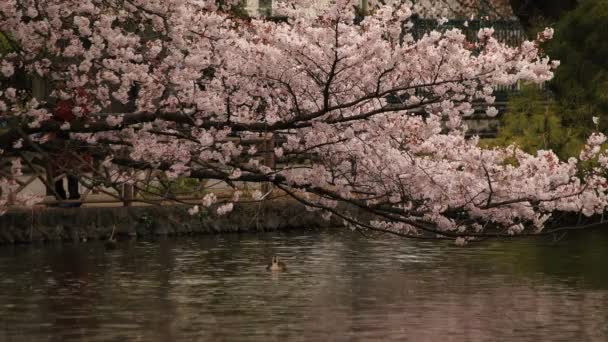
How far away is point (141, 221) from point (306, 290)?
9468 mm

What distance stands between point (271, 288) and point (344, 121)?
255 inches

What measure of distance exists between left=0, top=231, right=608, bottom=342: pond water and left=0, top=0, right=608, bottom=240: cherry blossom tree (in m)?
1.33

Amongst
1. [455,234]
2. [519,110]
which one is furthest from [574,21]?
[455,234]

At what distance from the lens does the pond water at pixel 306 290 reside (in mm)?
19594

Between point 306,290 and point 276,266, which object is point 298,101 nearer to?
point 306,290

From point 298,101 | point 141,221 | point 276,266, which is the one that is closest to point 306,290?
point 276,266

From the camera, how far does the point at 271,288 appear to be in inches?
953

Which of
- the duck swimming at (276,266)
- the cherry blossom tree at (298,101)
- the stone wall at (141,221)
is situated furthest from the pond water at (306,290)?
the cherry blossom tree at (298,101)

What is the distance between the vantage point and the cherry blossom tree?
18.0 meters

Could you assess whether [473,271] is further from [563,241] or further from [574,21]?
[574,21]

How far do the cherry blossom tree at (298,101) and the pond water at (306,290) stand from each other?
133cm

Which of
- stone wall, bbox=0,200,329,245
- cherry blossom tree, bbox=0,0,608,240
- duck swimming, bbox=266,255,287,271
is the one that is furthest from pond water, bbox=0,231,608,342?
cherry blossom tree, bbox=0,0,608,240

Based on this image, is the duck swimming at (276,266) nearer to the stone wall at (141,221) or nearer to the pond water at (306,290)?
the pond water at (306,290)

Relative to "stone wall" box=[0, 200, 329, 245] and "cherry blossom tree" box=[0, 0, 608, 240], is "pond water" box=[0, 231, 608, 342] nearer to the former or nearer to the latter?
"stone wall" box=[0, 200, 329, 245]
